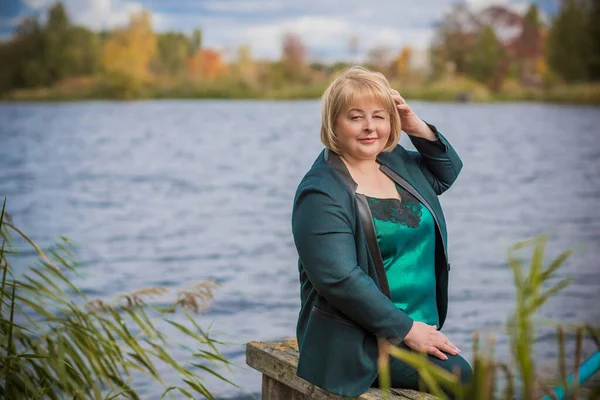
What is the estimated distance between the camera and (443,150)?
6.68 feet

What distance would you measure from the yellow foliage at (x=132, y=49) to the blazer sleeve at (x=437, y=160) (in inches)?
998

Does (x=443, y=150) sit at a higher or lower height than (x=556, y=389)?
higher

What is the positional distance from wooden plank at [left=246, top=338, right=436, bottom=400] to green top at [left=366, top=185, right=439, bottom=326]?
7.2 inches

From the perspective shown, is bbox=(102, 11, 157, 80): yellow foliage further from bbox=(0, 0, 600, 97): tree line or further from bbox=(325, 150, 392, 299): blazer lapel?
bbox=(325, 150, 392, 299): blazer lapel

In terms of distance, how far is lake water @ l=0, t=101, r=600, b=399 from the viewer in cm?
695

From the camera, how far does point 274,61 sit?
2733 cm

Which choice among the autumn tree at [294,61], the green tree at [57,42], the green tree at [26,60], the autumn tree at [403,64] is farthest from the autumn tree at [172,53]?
the autumn tree at [403,64]

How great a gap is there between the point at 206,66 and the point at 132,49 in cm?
263

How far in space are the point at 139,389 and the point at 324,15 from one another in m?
26.6

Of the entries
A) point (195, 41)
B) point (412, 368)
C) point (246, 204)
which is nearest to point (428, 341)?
point (412, 368)

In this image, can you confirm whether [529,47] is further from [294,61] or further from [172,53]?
[172,53]

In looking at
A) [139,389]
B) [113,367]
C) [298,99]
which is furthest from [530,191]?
[298,99]

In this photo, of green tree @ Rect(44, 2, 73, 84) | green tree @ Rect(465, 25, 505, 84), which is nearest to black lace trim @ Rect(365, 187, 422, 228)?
green tree @ Rect(44, 2, 73, 84)

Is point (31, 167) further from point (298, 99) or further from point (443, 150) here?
point (443, 150)
